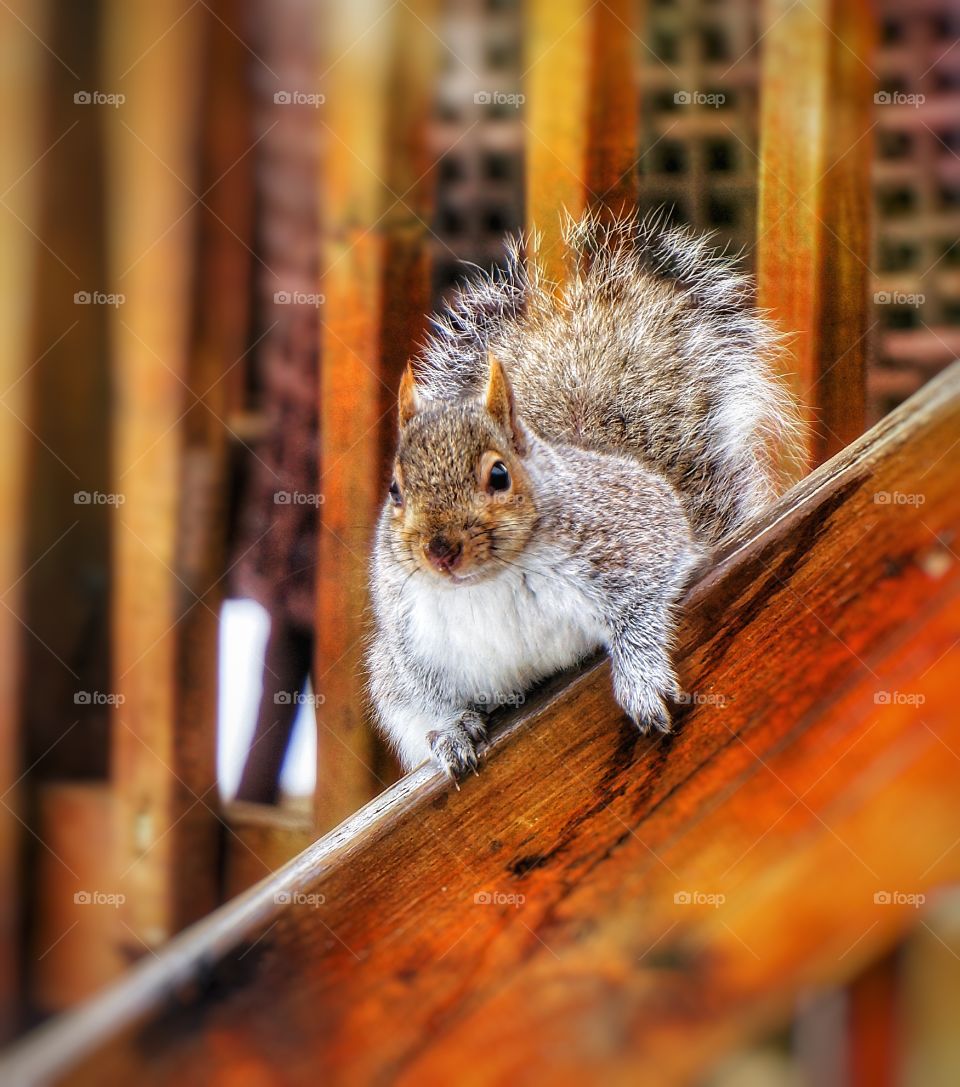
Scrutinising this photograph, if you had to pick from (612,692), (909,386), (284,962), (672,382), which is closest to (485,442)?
(612,692)

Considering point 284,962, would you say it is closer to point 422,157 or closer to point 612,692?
point 612,692
